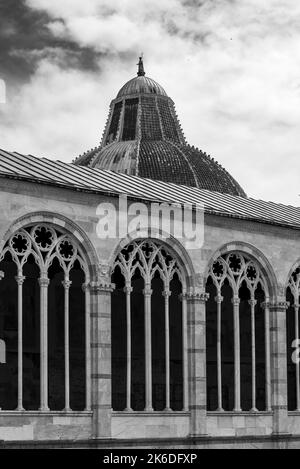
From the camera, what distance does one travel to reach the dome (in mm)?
94188

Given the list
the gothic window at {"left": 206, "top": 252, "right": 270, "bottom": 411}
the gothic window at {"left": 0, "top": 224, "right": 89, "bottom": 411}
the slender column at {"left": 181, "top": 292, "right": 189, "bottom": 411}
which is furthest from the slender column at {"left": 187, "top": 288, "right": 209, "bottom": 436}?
the gothic window at {"left": 0, "top": 224, "right": 89, "bottom": 411}

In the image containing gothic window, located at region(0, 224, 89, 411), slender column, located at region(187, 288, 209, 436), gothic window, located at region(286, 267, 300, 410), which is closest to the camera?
slender column, located at region(187, 288, 209, 436)

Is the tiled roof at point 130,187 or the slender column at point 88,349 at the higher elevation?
the tiled roof at point 130,187

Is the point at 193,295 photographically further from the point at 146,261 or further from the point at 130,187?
the point at 130,187

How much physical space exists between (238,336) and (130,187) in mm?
6653

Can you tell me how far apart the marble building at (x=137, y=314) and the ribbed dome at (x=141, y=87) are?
5571cm

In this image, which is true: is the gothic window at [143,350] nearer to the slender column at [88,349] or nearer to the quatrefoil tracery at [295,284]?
the slender column at [88,349]

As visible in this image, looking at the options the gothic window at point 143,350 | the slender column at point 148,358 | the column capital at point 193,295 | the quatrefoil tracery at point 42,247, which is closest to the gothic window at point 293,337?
the gothic window at point 143,350

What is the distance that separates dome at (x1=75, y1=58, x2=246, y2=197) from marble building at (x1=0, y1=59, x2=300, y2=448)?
46.7m

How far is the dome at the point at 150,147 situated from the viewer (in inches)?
3708

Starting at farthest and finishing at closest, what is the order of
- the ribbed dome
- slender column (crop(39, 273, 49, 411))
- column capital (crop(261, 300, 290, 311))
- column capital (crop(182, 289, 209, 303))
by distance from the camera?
the ribbed dome
column capital (crop(261, 300, 290, 311))
column capital (crop(182, 289, 209, 303))
slender column (crop(39, 273, 49, 411))

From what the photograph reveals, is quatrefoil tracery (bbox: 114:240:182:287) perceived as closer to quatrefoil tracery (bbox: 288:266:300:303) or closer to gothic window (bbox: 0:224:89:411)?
gothic window (bbox: 0:224:89:411)

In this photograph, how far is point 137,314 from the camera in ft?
157

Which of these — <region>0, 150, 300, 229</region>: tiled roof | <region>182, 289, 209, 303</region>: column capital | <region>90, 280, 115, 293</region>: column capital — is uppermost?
<region>0, 150, 300, 229</region>: tiled roof
